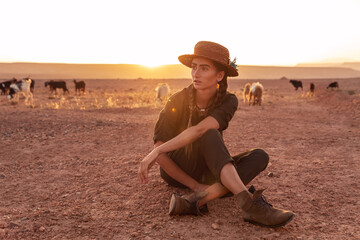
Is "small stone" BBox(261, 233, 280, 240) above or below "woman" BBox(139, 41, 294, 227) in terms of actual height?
below

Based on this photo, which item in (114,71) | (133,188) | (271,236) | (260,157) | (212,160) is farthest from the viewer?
(114,71)

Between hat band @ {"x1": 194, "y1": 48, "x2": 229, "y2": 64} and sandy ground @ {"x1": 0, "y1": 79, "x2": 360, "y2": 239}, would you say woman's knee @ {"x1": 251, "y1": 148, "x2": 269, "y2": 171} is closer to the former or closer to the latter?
sandy ground @ {"x1": 0, "y1": 79, "x2": 360, "y2": 239}

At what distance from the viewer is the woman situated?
2.56 m

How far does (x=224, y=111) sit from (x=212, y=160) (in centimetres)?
58

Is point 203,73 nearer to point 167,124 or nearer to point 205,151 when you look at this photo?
point 167,124

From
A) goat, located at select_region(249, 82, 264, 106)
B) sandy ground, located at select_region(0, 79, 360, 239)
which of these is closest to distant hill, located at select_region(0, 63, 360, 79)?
goat, located at select_region(249, 82, 264, 106)

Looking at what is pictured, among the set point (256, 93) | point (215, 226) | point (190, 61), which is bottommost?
point (215, 226)

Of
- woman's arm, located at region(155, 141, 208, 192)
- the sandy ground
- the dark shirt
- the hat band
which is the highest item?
the hat band

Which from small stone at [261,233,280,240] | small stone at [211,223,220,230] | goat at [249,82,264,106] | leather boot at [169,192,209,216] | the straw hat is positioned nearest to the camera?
small stone at [261,233,280,240]

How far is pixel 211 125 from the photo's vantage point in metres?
2.79

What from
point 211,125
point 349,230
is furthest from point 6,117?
point 349,230

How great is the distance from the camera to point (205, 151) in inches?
107

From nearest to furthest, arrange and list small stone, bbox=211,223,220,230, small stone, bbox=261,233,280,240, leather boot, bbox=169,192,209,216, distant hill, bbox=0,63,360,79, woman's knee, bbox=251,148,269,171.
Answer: small stone, bbox=261,233,280,240
small stone, bbox=211,223,220,230
leather boot, bbox=169,192,209,216
woman's knee, bbox=251,148,269,171
distant hill, bbox=0,63,360,79

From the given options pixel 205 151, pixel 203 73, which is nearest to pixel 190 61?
pixel 203 73
